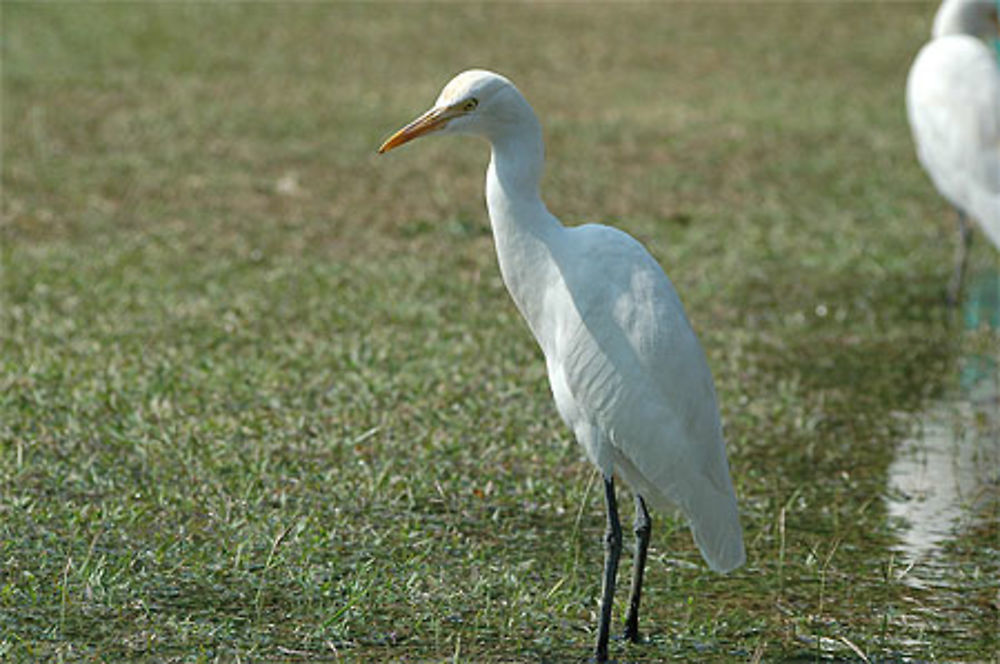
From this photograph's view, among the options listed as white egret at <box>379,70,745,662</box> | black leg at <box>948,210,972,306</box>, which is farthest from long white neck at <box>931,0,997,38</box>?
white egret at <box>379,70,745,662</box>

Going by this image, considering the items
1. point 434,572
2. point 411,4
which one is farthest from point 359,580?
point 411,4

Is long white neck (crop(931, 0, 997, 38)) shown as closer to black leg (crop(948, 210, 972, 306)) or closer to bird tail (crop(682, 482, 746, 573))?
black leg (crop(948, 210, 972, 306))

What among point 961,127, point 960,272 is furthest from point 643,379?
point 961,127

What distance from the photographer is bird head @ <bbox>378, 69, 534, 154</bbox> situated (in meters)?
3.84

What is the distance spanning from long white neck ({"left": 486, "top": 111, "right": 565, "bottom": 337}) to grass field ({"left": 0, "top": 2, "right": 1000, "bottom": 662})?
89 cm

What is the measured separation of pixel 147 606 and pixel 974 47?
19.2 ft

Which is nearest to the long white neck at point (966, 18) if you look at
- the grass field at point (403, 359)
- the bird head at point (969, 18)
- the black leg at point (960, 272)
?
the bird head at point (969, 18)

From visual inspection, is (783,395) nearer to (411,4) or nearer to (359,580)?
(359,580)

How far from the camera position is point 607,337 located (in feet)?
12.6

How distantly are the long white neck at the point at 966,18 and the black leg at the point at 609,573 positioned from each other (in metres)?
5.65

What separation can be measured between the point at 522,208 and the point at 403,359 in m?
2.48

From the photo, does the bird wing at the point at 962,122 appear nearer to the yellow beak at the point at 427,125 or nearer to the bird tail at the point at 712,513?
the bird tail at the point at 712,513

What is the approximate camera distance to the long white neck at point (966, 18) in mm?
8688

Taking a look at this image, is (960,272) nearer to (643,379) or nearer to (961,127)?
(961,127)
